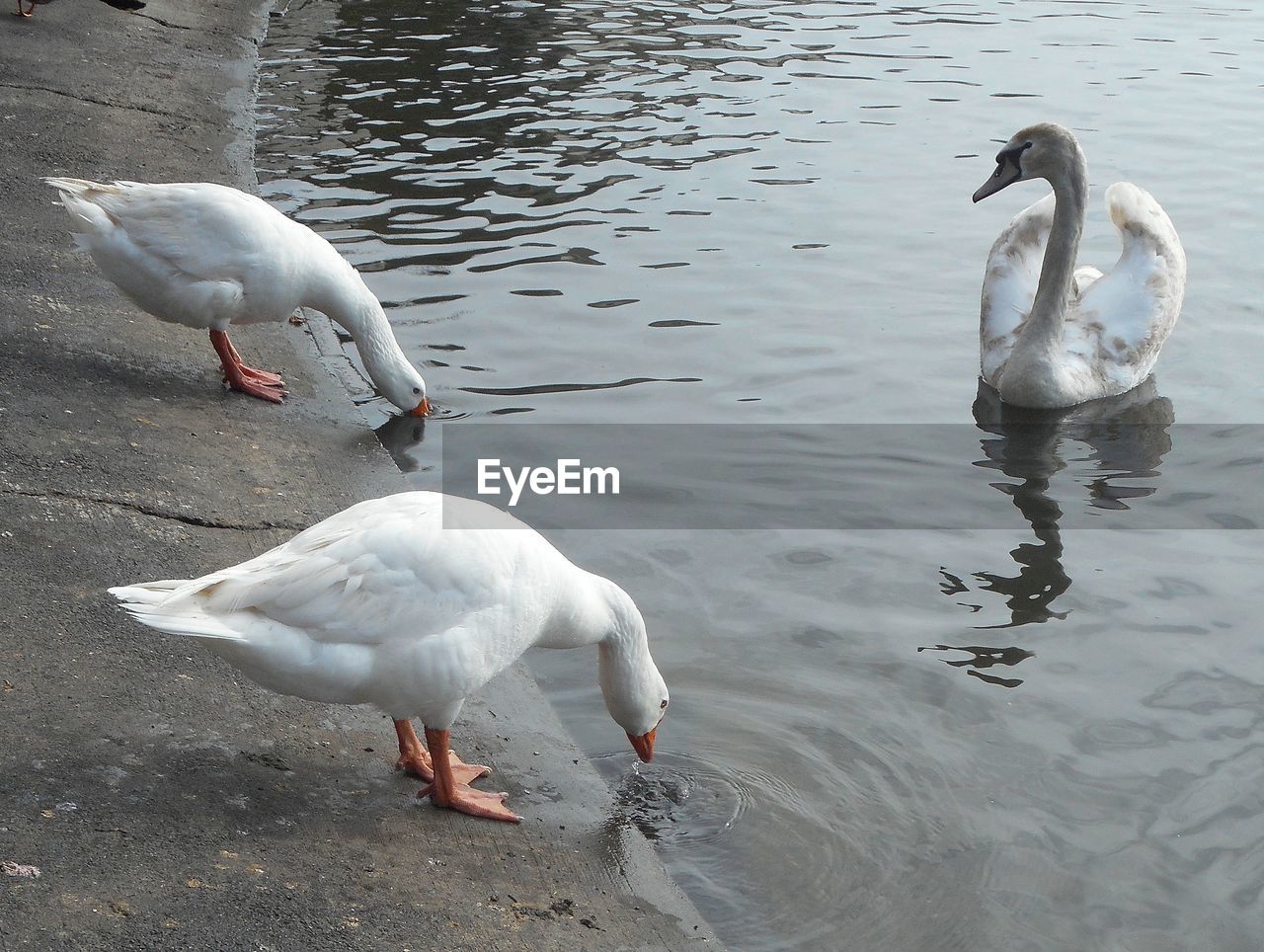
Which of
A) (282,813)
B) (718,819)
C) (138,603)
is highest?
(138,603)

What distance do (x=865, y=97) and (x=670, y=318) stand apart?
553 centimetres

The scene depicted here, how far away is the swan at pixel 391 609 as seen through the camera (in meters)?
3.39

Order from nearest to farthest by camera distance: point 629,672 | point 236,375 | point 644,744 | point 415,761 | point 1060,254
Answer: point 415,761 → point 629,672 → point 644,744 → point 236,375 → point 1060,254

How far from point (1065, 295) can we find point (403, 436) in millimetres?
3686

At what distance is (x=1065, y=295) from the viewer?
7340 millimetres

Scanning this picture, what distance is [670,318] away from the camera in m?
8.04

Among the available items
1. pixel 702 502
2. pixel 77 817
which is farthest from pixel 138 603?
pixel 702 502

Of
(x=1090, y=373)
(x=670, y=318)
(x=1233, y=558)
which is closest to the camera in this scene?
(x=1233, y=558)

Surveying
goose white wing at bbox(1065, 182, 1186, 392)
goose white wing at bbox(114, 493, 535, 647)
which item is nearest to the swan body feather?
goose white wing at bbox(114, 493, 535, 647)

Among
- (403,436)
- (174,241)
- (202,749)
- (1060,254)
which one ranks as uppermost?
(174,241)

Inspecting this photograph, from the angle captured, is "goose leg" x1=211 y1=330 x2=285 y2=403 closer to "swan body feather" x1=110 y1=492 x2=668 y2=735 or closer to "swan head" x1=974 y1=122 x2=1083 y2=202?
"swan body feather" x1=110 y1=492 x2=668 y2=735

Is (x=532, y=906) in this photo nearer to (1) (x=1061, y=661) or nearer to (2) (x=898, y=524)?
(1) (x=1061, y=661)

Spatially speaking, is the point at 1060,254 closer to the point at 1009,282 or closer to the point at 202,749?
the point at 1009,282

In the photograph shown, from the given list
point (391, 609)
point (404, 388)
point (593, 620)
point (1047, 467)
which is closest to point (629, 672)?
point (593, 620)
